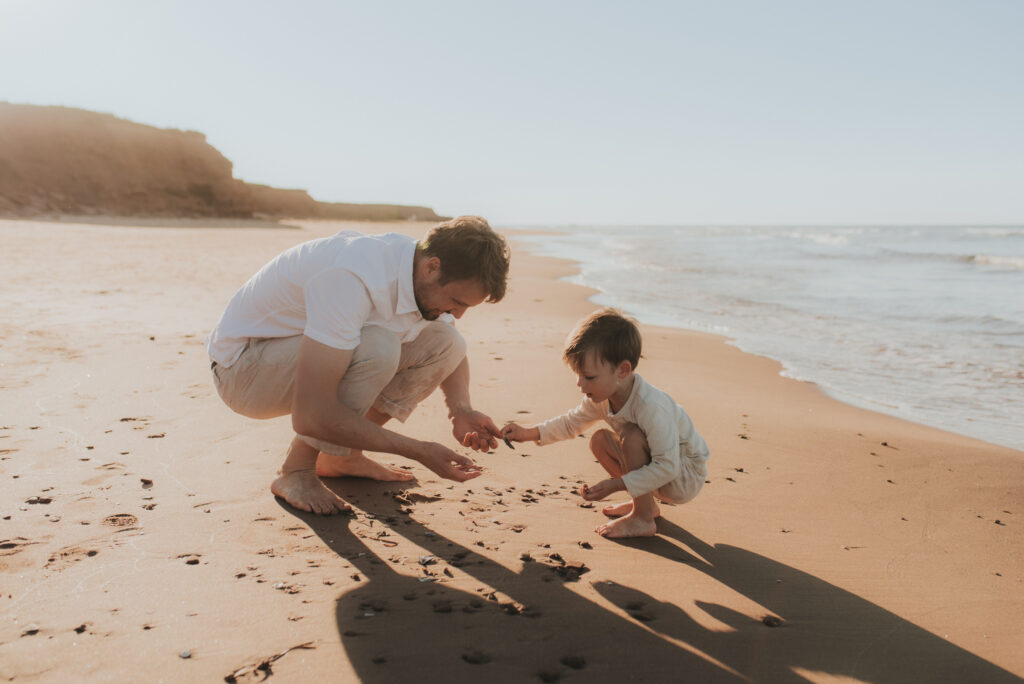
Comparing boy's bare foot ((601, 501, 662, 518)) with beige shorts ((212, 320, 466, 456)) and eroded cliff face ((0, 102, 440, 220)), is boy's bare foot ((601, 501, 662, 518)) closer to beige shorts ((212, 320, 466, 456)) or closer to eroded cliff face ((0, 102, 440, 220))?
beige shorts ((212, 320, 466, 456))

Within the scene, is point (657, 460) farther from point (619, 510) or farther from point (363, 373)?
point (363, 373)

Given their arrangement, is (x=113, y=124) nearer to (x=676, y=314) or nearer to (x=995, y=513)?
(x=676, y=314)

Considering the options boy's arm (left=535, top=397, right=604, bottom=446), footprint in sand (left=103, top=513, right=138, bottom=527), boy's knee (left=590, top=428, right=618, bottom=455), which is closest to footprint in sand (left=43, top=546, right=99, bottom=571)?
footprint in sand (left=103, top=513, right=138, bottom=527)

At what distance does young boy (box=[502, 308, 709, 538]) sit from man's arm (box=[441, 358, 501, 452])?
441mm

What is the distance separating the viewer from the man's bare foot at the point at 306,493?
2.89m

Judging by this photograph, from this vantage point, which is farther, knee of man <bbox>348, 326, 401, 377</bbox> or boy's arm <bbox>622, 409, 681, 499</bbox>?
boy's arm <bbox>622, 409, 681, 499</bbox>

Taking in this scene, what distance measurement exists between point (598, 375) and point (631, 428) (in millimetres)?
271

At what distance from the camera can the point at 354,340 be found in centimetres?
258

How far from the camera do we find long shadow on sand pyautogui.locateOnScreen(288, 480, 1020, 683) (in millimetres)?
1946

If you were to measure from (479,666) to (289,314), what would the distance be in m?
1.56

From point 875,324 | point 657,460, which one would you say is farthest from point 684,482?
point 875,324

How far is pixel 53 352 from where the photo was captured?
521cm

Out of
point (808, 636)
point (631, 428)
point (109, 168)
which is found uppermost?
point (109, 168)

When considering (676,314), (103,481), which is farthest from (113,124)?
(103,481)
